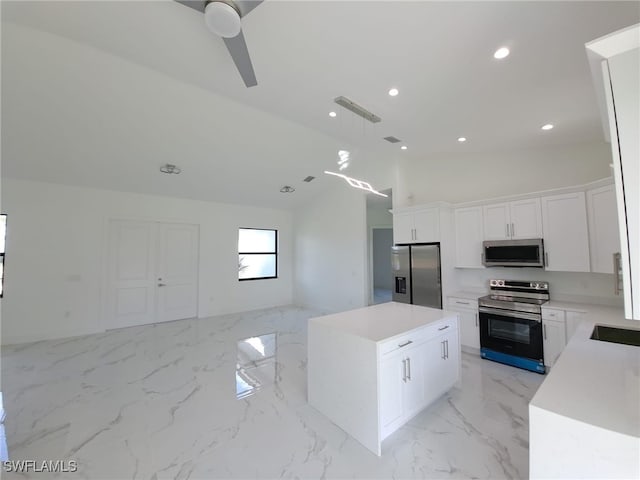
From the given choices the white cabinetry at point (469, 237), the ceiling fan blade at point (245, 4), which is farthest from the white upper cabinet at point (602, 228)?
the ceiling fan blade at point (245, 4)

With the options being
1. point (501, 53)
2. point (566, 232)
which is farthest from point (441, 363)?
point (501, 53)

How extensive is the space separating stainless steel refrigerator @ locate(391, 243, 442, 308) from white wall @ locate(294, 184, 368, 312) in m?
1.11

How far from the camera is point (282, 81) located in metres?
2.87

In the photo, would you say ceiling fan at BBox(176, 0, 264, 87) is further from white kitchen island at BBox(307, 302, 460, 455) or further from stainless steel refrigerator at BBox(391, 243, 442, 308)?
stainless steel refrigerator at BBox(391, 243, 442, 308)

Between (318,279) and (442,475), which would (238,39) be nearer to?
(442,475)

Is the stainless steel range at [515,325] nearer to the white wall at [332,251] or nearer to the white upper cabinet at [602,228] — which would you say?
the white upper cabinet at [602,228]

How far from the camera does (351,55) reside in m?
2.36

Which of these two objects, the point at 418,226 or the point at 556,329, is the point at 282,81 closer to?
the point at 418,226

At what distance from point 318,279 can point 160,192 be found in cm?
412

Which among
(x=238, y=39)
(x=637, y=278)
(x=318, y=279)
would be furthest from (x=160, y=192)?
(x=637, y=278)

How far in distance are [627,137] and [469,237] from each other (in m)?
3.29

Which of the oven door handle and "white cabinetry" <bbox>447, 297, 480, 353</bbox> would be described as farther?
"white cabinetry" <bbox>447, 297, 480, 353</bbox>

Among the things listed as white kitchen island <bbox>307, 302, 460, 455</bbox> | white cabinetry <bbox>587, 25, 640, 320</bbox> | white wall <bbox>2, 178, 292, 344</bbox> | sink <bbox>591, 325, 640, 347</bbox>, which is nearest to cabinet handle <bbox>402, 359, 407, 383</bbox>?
white kitchen island <bbox>307, 302, 460, 455</bbox>

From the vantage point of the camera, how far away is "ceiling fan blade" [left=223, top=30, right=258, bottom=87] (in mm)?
1833
